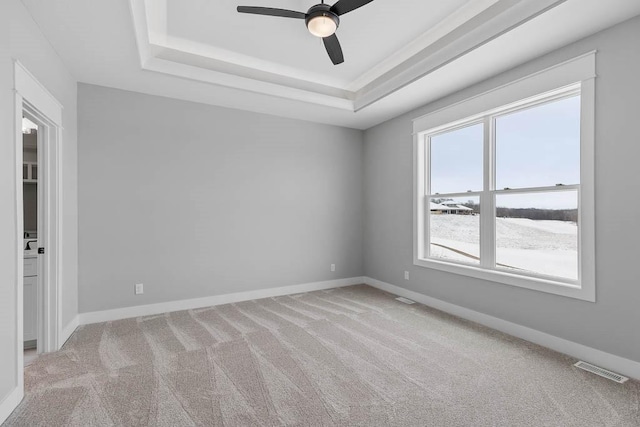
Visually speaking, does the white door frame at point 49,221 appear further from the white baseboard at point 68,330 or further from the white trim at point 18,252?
the white trim at point 18,252

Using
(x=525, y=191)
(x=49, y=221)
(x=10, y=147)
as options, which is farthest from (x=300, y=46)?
(x=49, y=221)

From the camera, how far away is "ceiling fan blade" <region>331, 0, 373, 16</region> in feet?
6.74

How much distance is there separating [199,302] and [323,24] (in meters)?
3.40

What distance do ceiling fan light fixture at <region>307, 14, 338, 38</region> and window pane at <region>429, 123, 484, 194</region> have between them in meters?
2.17

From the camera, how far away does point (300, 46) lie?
320 cm

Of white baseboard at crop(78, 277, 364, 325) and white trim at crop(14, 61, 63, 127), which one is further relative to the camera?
white baseboard at crop(78, 277, 364, 325)

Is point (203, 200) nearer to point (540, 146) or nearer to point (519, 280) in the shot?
point (519, 280)

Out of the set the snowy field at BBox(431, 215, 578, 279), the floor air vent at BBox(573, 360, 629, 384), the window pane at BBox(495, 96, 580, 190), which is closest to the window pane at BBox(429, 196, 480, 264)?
the snowy field at BBox(431, 215, 578, 279)

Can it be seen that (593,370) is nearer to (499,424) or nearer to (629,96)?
(499,424)

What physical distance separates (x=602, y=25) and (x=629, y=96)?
0.59 metres

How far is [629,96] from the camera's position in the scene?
230 cm

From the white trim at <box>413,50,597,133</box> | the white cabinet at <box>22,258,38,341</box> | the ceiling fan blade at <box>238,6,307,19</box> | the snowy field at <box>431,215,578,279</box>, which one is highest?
the ceiling fan blade at <box>238,6,307,19</box>

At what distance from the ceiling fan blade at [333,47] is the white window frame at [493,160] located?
5.59 feet

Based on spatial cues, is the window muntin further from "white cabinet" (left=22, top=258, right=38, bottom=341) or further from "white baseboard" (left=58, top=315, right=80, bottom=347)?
"white cabinet" (left=22, top=258, right=38, bottom=341)
